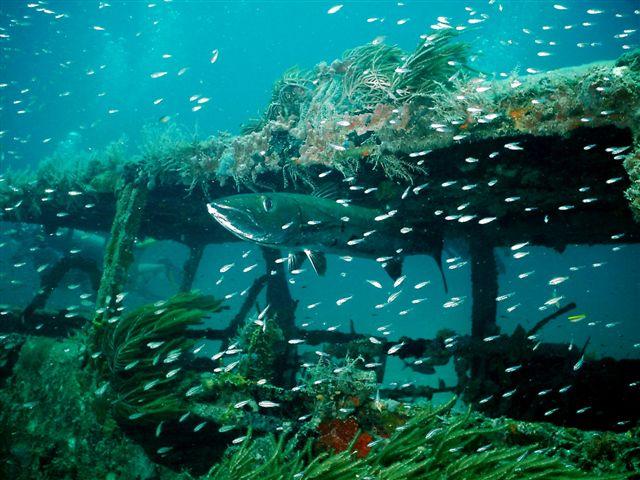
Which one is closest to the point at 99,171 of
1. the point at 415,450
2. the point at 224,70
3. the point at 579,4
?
the point at 415,450

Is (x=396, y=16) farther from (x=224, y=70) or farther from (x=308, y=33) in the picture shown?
(x=224, y=70)

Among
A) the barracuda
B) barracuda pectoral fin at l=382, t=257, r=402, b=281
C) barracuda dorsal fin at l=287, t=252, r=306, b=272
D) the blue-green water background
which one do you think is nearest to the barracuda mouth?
the barracuda

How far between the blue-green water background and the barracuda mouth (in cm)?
2946

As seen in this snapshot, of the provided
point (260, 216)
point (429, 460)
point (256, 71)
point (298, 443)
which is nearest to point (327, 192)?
point (260, 216)

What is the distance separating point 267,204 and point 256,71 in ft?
460

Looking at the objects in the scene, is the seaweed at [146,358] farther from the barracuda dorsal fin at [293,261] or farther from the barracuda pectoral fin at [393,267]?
the barracuda pectoral fin at [393,267]

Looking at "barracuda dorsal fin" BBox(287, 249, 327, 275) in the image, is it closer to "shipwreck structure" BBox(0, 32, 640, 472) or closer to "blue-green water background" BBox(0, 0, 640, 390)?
"shipwreck structure" BBox(0, 32, 640, 472)

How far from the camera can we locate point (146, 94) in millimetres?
140125

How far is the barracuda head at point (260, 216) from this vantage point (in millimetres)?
4508

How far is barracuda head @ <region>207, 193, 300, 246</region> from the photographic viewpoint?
4.51 meters

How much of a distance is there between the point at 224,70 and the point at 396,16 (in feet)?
218

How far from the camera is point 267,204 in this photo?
496 cm

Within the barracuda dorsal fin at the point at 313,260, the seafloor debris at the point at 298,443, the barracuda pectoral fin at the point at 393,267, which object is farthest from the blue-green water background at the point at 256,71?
the barracuda pectoral fin at the point at 393,267

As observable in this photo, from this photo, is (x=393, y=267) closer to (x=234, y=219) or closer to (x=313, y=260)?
(x=313, y=260)
